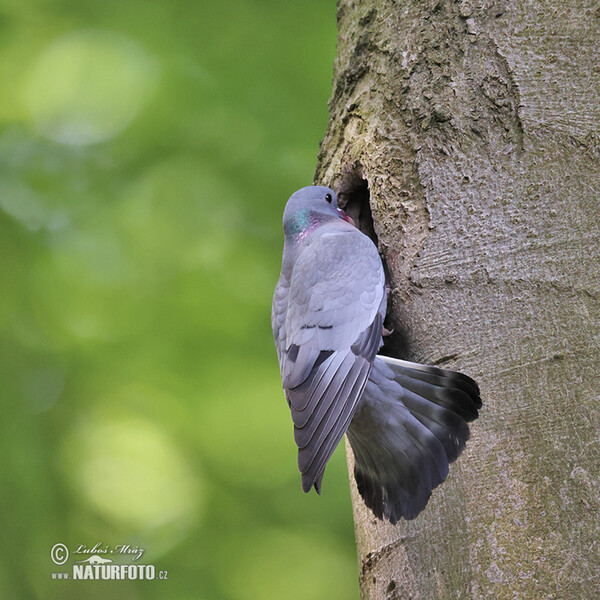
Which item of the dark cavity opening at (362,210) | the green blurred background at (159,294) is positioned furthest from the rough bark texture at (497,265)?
the green blurred background at (159,294)

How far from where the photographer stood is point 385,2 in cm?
293

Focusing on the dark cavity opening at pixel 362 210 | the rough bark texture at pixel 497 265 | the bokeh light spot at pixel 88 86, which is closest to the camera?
the rough bark texture at pixel 497 265

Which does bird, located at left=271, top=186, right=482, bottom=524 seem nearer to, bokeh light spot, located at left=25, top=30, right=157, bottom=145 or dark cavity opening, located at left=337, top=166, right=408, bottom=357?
dark cavity opening, located at left=337, top=166, right=408, bottom=357

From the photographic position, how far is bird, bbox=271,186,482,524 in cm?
223

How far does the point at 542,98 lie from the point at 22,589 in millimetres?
4092

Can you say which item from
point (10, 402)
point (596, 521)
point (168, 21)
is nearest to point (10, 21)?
point (168, 21)

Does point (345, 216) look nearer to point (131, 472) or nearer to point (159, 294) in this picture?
point (159, 294)

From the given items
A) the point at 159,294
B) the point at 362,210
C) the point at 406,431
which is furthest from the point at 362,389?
the point at 159,294

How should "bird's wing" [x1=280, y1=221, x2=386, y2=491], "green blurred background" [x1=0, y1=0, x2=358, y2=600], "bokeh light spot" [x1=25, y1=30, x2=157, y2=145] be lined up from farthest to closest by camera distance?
"bokeh light spot" [x1=25, y1=30, x2=157, y2=145] < "green blurred background" [x1=0, y1=0, x2=358, y2=600] < "bird's wing" [x1=280, y1=221, x2=386, y2=491]

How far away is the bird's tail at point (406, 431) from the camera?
224cm

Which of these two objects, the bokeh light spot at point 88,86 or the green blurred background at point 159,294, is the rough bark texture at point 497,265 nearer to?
the green blurred background at point 159,294

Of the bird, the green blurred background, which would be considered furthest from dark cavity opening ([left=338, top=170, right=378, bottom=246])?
the green blurred background

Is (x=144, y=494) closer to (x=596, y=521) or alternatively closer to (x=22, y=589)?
(x=22, y=589)

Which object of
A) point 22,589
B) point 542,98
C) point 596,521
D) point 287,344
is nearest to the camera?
point 596,521
